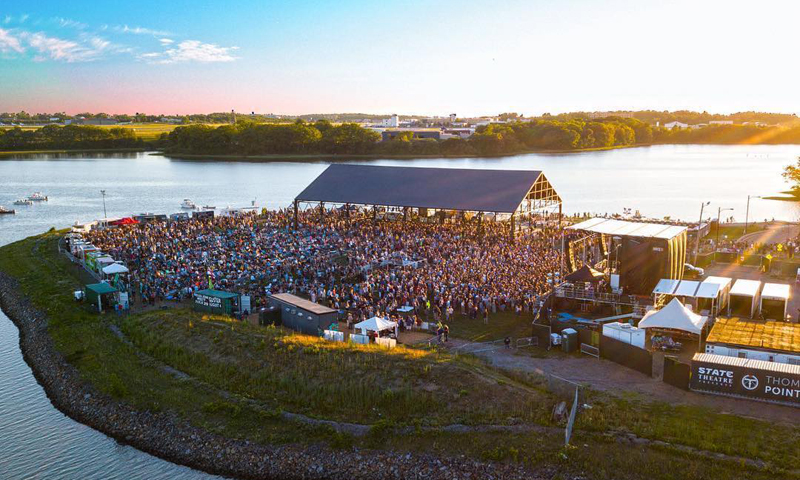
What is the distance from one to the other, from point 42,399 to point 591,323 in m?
16.0

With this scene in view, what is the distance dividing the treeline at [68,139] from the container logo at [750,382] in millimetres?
131944

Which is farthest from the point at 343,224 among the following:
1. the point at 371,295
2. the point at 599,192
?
the point at 599,192

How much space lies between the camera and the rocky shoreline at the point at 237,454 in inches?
503

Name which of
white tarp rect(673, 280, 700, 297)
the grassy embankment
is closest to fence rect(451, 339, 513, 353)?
the grassy embankment

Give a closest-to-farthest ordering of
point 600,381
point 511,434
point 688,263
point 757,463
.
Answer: point 757,463 → point 511,434 → point 600,381 → point 688,263

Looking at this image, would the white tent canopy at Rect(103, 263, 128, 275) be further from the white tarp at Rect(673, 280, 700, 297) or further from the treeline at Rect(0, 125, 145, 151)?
the treeline at Rect(0, 125, 145, 151)

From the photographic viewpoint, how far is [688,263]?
29234mm

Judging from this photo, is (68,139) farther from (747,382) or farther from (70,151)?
(747,382)

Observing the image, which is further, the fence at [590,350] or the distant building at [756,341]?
the fence at [590,350]

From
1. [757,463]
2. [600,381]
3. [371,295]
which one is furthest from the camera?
[371,295]

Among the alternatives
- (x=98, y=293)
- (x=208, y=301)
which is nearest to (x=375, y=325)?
(x=208, y=301)

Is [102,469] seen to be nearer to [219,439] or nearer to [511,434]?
[219,439]

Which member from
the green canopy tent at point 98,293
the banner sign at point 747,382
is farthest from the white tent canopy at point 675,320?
the green canopy tent at point 98,293

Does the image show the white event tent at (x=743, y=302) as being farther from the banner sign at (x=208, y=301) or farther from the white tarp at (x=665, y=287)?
the banner sign at (x=208, y=301)
